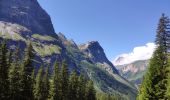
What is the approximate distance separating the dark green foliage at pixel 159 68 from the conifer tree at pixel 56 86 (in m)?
34.0

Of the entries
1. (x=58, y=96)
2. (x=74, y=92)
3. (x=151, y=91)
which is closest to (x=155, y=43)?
(x=151, y=91)

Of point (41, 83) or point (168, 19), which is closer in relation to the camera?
point (168, 19)

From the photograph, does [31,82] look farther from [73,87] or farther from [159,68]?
[73,87]

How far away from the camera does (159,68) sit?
4638cm

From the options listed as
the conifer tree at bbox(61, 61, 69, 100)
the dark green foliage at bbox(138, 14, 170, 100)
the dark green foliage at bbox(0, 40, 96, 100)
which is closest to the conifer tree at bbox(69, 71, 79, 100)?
the dark green foliage at bbox(0, 40, 96, 100)

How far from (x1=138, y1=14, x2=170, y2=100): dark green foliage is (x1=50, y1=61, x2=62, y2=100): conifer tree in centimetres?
3397

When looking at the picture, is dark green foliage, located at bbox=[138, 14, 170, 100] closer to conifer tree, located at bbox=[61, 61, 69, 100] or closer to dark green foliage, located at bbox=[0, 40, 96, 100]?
dark green foliage, located at bbox=[0, 40, 96, 100]

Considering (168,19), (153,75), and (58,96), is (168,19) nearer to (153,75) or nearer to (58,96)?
(153,75)

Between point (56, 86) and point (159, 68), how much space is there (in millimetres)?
36800

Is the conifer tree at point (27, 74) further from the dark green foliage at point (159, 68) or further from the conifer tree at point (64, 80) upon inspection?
the conifer tree at point (64, 80)

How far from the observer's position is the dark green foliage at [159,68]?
45375mm

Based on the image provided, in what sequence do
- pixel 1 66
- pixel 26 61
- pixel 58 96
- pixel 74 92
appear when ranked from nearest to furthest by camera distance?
pixel 1 66, pixel 26 61, pixel 58 96, pixel 74 92

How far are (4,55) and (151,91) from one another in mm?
22237

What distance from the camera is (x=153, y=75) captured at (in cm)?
4634
